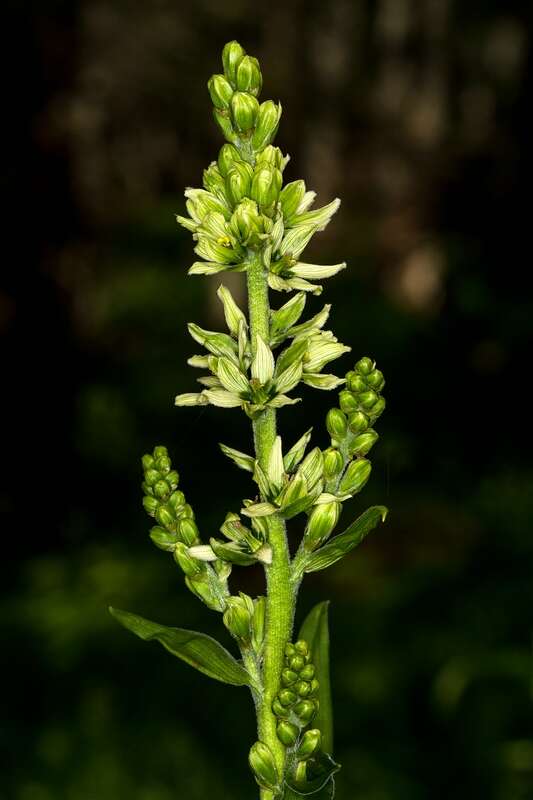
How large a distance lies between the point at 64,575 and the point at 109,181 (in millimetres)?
8999

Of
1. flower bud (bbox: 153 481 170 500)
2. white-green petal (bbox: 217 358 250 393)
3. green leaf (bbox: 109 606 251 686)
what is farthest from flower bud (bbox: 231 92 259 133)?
green leaf (bbox: 109 606 251 686)

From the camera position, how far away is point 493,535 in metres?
8.13

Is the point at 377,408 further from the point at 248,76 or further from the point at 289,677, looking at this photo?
the point at 248,76

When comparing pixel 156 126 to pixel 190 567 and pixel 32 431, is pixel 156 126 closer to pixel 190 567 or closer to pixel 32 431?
pixel 32 431

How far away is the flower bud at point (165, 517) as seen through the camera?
1747mm

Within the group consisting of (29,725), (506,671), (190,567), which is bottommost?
(29,725)

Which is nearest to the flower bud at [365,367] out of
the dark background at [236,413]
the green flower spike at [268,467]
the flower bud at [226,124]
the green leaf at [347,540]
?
the green flower spike at [268,467]

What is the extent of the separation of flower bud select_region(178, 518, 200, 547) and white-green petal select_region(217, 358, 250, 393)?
24cm

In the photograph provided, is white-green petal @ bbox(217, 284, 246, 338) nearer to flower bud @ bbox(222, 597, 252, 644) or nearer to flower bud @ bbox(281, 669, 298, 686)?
flower bud @ bbox(222, 597, 252, 644)

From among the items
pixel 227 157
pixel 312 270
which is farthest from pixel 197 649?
pixel 227 157

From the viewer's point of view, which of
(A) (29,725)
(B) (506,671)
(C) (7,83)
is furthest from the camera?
(C) (7,83)

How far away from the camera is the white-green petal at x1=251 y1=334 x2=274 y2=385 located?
163cm

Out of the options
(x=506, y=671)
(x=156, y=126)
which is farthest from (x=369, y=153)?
(x=506, y=671)

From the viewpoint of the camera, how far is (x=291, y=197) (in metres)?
1.76
